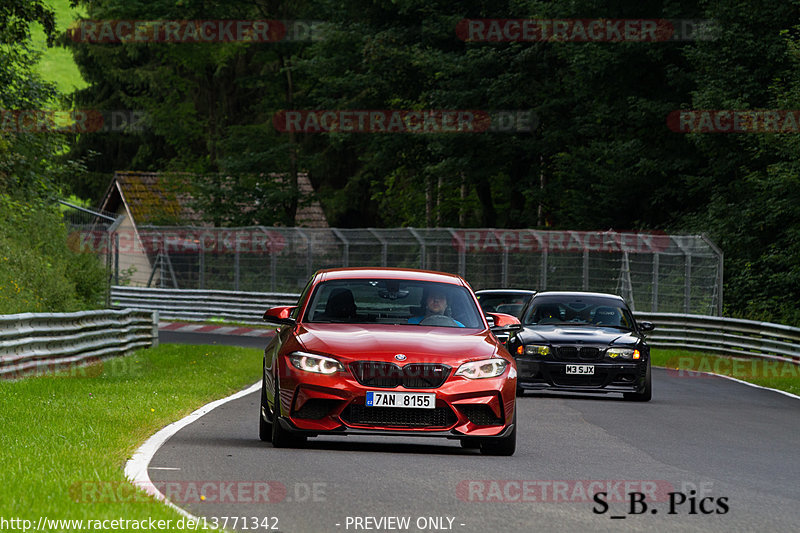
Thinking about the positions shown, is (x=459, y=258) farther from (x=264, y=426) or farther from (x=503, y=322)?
(x=264, y=426)

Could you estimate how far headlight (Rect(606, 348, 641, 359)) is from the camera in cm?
1709

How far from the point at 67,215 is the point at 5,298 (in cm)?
4284

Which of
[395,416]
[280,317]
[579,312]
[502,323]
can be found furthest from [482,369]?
[579,312]

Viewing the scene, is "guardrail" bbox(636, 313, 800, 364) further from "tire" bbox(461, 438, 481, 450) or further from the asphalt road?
"tire" bbox(461, 438, 481, 450)

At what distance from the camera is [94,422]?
39.4 ft

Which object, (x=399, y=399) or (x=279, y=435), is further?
(x=279, y=435)

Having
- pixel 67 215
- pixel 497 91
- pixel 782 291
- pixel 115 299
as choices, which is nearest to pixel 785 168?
pixel 782 291

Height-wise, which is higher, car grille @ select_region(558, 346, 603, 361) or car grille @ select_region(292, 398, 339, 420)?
car grille @ select_region(292, 398, 339, 420)

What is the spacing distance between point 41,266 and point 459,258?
15175mm

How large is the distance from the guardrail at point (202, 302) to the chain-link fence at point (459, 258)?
0.92 meters

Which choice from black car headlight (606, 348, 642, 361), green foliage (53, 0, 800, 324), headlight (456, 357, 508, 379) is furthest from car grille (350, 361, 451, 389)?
green foliage (53, 0, 800, 324)

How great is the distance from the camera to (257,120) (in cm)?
6278

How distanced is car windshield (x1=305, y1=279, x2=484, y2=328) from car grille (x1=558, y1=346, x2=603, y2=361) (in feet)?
18.5

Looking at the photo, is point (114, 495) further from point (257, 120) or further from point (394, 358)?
point (257, 120)
